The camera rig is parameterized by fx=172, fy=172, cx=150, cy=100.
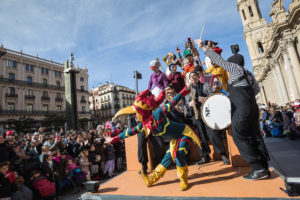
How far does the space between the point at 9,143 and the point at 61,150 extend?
5.45ft

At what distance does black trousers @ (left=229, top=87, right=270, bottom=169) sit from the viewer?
2.53m

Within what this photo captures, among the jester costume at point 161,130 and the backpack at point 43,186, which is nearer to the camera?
the jester costume at point 161,130

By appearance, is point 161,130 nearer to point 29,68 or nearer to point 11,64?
point 11,64

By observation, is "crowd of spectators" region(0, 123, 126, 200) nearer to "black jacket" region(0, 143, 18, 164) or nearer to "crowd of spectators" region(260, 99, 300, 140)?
"black jacket" region(0, 143, 18, 164)

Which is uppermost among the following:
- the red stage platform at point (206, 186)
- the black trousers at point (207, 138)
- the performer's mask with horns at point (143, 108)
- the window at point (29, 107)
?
the window at point (29, 107)

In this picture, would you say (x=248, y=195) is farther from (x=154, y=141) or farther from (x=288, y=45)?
(x=288, y=45)

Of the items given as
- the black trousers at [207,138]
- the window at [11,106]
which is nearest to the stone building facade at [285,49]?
the black trousers at [207,138]

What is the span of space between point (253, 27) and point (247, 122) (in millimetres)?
50574

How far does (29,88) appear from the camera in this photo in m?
36.7

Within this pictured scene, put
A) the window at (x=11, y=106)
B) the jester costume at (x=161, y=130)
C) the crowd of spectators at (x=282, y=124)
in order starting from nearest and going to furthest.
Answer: the jester costume at (x=161, y=130) → the crowd of spectators at (x=282, y=124) → the window at (x=11, y=106)

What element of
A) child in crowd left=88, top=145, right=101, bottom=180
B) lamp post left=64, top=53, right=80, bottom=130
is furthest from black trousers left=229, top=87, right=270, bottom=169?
lamp post left=64, top=53, right=80, bottom=130

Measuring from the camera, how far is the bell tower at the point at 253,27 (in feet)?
137

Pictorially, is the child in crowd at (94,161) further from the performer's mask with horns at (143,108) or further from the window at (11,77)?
the window at (11,77)

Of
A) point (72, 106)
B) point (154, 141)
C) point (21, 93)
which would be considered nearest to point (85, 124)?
point (21, 93)
